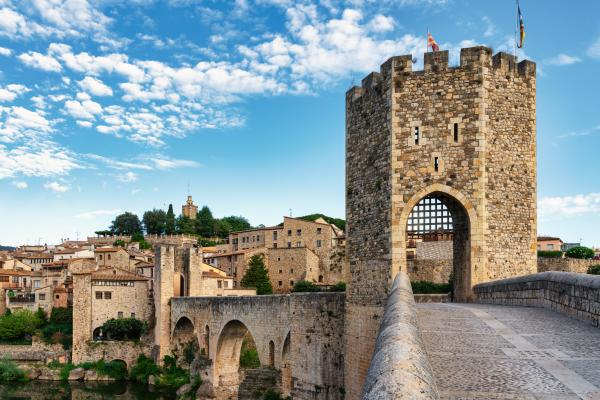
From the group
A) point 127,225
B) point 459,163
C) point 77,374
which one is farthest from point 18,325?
point 127,225

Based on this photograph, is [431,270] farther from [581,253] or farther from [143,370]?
[143,370]

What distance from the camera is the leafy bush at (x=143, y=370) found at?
139 ft

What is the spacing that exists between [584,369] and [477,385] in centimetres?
143

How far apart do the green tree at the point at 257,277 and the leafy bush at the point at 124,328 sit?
14.2 meters

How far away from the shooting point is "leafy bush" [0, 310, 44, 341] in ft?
159

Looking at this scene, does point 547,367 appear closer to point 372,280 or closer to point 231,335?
point 372,280

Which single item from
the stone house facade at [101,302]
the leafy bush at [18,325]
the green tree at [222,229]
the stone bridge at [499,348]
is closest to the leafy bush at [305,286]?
the stone house facade at [101,302]

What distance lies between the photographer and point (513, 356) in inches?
225

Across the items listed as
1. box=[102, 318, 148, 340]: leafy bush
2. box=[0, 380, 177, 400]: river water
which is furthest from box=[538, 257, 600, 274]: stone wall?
box=[102, 318, 148, 340]: leafy bush

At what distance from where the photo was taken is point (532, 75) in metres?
14.9

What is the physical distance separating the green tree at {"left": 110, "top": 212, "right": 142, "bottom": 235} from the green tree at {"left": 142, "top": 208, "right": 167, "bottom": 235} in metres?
2.13

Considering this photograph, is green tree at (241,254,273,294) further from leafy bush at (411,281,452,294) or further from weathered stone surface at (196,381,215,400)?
leafy bush at (411,281,452,294)

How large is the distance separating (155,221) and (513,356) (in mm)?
113526

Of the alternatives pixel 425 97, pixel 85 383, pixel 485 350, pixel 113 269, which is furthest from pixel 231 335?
pixel 485 350
